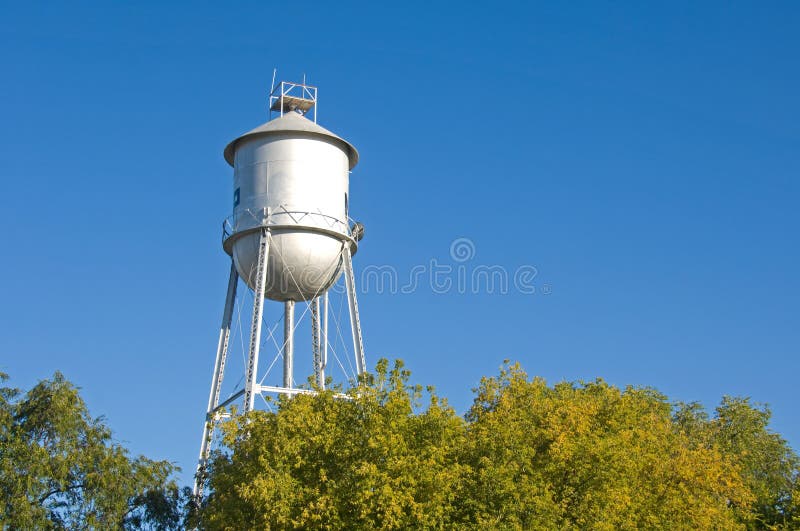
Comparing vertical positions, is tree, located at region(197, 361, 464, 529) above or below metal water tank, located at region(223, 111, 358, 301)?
below

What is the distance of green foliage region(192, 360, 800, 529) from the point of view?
3028cm

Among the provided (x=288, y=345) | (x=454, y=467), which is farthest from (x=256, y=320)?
(x=454, y=467)

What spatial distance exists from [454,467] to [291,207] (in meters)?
13.2

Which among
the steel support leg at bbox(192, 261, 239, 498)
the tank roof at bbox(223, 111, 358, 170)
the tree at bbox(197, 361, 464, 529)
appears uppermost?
the tank roof at bbox(223, 111, 358, 170)

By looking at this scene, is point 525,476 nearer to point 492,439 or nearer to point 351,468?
point 492,439

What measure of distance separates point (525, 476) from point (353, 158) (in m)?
16.7

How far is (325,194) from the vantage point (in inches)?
1636

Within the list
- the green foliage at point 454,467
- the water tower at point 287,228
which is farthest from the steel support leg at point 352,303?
the green foliage at point 454,467

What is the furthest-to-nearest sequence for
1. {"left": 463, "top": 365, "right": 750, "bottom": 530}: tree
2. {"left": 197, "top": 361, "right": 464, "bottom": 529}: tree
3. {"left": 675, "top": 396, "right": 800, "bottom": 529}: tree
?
{"left": 675, "top": 396, "right": 800, "bottom": 529}: tree < {"left": 463, "top": 365, "right": 750, "bottom": 530}: tree < {"left": 197, "top": 361, "right": 464, "bottom": 529}: tree

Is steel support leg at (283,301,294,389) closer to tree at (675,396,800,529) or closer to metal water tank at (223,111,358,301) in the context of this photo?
metal water tank at (223,111,358,301)

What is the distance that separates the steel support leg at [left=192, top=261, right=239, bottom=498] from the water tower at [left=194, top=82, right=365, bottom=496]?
0.04m

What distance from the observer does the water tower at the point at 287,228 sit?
133ft

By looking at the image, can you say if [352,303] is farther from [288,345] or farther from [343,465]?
[343,465]

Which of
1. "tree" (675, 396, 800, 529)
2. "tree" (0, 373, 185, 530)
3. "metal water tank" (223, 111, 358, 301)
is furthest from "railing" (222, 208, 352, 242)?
"tree" (675, 396, 800, 529)
